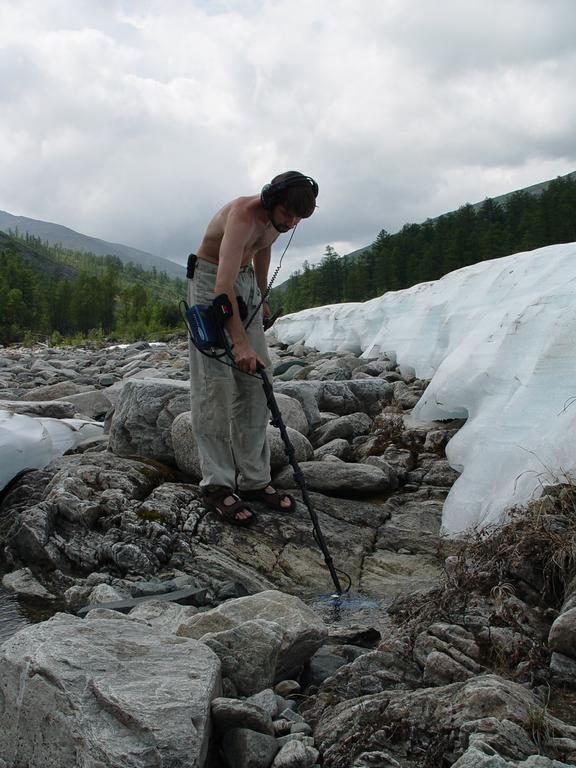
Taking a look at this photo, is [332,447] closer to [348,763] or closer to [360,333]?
[348,763]

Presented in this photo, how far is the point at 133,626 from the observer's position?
273cm

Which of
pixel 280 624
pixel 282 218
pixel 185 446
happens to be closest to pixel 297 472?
pixel 185 446

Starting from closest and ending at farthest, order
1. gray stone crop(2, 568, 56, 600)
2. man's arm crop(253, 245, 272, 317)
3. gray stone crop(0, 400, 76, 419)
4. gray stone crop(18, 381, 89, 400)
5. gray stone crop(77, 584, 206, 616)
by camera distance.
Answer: gray stone crop(77, 584, 206, 616), gray stone crop(2, 568, 56, 600), man's arm crop(253, 245, 272, 317), gray stone crop(0, 400, 76, 419), gray stone crop(18, 381, 89, 400)

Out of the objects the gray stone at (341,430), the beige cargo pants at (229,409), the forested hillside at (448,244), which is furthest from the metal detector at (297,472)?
the forested hillside at (448,244)

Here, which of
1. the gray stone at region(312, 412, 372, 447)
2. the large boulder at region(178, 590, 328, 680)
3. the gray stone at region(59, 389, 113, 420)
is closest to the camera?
the large boulder at region(178, 590, 328, 680)

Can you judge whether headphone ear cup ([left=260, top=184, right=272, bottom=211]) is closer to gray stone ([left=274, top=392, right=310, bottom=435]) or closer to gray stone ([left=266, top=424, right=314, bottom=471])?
gray stone ([left=266, top=424, right=314, bottom=471])

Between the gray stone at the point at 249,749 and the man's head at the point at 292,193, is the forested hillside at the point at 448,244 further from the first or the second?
the gray stone at the point at 249,749

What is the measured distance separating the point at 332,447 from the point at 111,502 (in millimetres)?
2474

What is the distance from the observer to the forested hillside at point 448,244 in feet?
163

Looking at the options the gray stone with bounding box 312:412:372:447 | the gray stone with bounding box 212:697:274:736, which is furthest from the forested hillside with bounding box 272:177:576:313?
the gray stone with bounding box 212:697:274:736

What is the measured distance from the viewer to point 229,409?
4793 millimetres

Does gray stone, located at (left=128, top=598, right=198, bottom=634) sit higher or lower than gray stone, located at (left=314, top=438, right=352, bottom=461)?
lower

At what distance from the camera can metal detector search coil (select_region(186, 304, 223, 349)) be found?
181 inches

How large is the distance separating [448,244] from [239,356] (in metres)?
53.4
